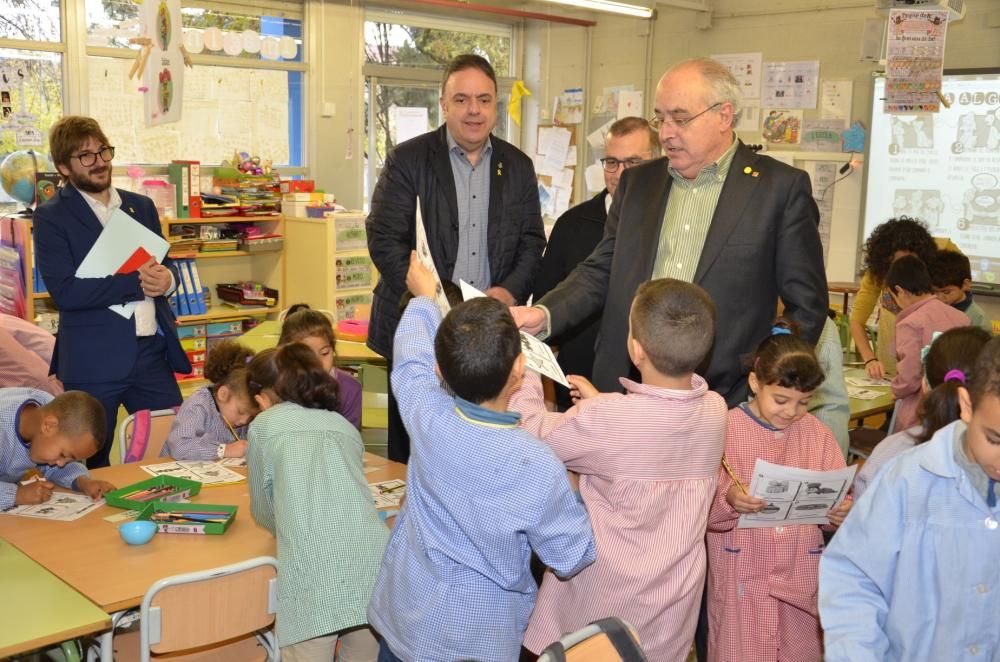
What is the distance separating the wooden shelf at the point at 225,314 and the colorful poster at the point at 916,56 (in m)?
4.75

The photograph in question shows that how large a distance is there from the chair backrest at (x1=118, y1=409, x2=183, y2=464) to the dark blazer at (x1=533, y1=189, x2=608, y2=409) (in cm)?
148

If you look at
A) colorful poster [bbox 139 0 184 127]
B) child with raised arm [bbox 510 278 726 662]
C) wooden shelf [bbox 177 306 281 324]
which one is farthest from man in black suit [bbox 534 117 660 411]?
wooden shelf [bbox 177 306 281 324]

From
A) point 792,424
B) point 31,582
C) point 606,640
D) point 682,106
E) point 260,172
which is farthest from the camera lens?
point 260,172

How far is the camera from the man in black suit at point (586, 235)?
359 centimetres

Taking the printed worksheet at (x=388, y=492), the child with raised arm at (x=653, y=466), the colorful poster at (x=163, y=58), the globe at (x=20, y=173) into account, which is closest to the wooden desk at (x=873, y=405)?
the printed worksheet at (x=388, y=492)

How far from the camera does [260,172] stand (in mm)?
7680

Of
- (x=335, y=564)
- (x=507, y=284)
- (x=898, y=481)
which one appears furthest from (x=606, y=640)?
(x=507, y=284)

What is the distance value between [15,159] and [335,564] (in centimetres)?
524

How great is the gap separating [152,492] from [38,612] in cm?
81

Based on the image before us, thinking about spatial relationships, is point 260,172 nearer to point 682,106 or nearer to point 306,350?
point 306,350

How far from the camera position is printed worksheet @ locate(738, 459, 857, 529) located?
8.30 ft

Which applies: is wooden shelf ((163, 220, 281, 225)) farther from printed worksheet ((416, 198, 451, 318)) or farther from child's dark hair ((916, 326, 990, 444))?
child's dark hair ((916, 326, 990, 444))

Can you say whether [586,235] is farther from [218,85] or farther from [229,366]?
[218,85]

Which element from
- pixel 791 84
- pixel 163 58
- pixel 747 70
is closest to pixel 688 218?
pixel 163 58
